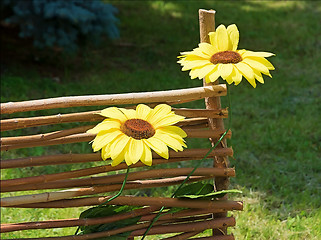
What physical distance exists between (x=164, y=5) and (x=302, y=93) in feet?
9.45

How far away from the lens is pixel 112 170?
5.57 ft

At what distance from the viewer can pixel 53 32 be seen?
452cm

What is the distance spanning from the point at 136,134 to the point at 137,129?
2 centimetres

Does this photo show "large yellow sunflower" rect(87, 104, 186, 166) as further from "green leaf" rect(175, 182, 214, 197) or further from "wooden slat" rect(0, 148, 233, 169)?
"green leaf" rect(175, 182, 214, 197)

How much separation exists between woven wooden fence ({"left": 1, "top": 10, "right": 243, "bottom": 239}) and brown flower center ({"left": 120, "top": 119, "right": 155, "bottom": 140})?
0.40 ft

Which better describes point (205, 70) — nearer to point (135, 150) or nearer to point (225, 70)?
point (225, 70)

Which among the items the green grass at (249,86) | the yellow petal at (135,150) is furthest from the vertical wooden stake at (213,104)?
the green grass at (249,86)

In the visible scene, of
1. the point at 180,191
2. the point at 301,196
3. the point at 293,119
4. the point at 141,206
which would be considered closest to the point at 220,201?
the point at 180,191

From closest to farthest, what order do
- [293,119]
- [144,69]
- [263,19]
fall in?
[293,119]
[144,69]
[263,19]

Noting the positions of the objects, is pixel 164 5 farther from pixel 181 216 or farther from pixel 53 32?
pixel 181 216

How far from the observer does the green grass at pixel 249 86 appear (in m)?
2.89

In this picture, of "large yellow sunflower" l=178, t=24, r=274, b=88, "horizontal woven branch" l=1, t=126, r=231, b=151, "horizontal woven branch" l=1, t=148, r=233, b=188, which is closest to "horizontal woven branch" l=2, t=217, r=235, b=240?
"horizontal woven branch" l=1, t=148, r=233, b=188

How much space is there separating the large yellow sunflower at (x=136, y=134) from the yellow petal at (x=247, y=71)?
24cm

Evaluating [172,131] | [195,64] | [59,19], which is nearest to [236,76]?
[195,64]
